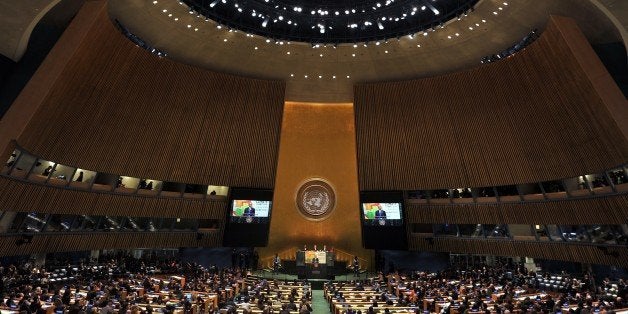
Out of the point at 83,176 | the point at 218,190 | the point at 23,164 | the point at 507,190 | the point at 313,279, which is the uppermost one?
the point at 218,190

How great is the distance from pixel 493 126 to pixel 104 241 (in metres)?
18.9

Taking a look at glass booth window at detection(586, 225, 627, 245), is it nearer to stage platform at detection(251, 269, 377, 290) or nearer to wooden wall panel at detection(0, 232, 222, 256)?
stage platform at detection(251, 269, 377, 290)

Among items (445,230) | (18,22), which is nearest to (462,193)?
(445,230)

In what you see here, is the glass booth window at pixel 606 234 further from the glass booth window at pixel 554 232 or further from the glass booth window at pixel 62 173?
the glass booth window at pixel 62 173

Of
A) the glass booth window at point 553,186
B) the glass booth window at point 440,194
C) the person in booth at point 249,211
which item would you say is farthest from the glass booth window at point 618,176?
the person in booth at point 249,211

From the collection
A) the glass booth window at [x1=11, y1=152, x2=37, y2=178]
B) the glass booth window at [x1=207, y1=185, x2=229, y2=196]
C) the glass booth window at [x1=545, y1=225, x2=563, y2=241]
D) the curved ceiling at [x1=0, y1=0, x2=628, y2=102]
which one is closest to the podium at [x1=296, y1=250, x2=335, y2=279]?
the glass booth window at [x1=207, y1=185, x2=229, y2=196]

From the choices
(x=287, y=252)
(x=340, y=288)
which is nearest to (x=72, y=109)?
(x=340, y=288)

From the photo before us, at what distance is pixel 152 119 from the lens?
1881 centimetres

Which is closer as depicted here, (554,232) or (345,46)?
(554,232)

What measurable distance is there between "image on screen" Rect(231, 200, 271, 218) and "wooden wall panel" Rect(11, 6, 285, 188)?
3.31 feet

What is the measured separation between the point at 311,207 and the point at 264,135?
19.7 ft

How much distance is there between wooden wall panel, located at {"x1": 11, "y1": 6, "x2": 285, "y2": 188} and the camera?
14602 mm

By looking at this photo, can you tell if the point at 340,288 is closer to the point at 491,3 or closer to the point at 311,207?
the point at 311,207

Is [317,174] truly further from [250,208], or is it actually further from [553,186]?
[553,186]
